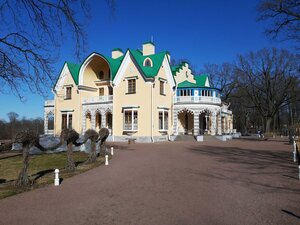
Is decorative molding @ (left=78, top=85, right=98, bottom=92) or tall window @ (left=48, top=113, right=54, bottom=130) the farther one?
tall window @ (left=48, top=113, right=54, bottom=130)

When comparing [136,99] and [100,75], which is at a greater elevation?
[100,75]

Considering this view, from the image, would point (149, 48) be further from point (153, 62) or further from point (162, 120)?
point (162, 120)

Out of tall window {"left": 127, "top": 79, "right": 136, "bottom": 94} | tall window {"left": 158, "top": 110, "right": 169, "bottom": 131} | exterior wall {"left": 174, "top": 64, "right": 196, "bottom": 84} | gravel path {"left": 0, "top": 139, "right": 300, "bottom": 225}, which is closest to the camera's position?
gravel path {"left": 0, "top": 139, "right": 300, "bottom": 225}

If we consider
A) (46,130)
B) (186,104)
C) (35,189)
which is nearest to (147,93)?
(186,104)

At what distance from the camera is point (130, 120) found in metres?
35.0

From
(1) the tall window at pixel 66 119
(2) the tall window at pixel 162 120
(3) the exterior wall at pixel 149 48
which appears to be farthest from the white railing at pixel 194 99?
(1) the tall window at pixel 66 119

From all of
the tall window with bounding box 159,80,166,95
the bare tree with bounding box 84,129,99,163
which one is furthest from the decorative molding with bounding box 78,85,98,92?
the bare tree with bounding box 84,129,99,163

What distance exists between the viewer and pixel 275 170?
41.5 ft

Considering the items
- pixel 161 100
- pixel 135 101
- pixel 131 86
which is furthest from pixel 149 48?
pixel 135 101

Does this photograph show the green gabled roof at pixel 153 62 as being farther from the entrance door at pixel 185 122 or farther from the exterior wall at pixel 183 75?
the entrance door at pixel 185 122

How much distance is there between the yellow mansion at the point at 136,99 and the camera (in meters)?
34.3

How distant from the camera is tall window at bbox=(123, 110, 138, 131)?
34.4 m

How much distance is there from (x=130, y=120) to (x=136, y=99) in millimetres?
2636

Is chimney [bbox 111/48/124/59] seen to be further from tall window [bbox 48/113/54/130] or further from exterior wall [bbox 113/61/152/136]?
tall window [bbox 48/113/54/130]
